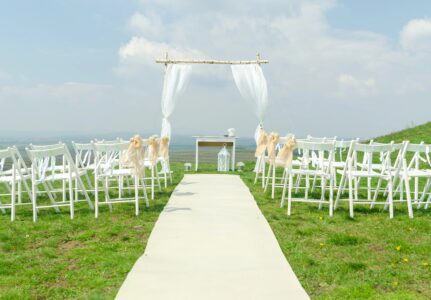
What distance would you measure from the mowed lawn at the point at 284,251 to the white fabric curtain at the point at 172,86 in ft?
16.4

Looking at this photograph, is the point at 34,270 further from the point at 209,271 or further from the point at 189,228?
the point at 189,228

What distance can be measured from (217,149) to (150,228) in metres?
7.40

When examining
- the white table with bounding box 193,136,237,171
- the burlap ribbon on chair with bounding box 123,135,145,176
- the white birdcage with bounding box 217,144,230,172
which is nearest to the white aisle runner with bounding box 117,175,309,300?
the burlap ribbon on chair with bounding box 123,135,145,176

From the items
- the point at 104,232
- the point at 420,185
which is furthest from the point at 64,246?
the point at 420,185

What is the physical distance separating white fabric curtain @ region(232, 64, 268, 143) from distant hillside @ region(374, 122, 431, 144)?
19.0 feet

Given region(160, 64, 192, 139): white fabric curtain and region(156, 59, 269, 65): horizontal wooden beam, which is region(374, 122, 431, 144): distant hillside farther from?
region(160, 64, 192, 139): white fabric curtain

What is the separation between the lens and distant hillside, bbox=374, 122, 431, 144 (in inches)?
563

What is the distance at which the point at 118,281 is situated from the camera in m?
3.23

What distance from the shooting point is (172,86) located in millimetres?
10852

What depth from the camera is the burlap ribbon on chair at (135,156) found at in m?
5.82

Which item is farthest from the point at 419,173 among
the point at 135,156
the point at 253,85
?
the point at 253,85

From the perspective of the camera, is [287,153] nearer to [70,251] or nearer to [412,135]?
[70,251]

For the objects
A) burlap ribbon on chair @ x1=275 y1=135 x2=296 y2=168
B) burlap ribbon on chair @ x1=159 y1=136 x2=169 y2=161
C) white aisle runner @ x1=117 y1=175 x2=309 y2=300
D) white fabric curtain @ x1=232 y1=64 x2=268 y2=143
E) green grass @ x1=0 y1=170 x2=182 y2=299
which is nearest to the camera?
white aisle runner @ x1=117 y1=175 x2=309 y2=300

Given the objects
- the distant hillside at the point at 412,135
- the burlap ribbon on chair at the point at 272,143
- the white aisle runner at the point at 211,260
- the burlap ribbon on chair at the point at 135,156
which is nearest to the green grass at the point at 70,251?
the white aisle runner at the point at 211,260
